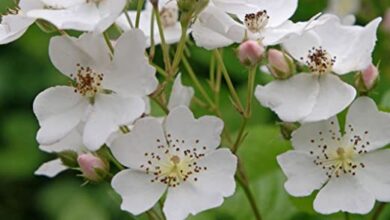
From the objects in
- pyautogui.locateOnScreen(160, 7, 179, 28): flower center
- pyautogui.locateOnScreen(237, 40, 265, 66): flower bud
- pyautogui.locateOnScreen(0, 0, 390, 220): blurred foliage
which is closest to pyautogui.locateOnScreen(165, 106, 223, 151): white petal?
pyautogui.locateOnScreen(237, 40, 265, 66): flower bud

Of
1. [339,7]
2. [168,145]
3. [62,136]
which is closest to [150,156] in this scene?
[168,145]

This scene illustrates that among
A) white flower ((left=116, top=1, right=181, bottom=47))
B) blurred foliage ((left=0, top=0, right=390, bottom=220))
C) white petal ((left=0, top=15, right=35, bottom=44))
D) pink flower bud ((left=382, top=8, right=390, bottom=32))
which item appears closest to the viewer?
white petal ((left=0, top=15, right=35, bottom=44))

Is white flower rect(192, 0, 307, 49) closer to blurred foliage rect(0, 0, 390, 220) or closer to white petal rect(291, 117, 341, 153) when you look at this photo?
white petal rect(291, 117, 341, 153)

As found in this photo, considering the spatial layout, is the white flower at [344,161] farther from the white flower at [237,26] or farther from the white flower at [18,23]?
the white flower at [18,23]

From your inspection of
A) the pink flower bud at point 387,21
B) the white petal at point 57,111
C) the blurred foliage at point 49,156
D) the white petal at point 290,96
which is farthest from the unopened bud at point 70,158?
the pink flower bud at point 387,21

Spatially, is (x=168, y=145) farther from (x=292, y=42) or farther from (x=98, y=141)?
(x=292, y=42)
